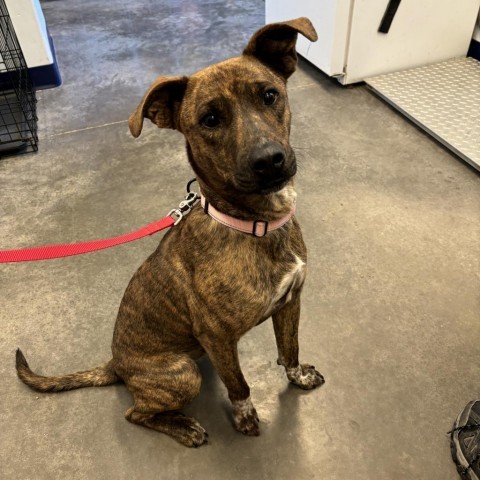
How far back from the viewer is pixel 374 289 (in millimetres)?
2309

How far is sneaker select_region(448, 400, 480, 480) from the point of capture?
1.61m

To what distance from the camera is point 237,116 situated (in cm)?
132

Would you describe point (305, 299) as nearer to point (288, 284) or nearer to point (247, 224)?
point (288, 284)

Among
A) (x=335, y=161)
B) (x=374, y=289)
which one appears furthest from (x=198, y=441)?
(x=335, y=161)

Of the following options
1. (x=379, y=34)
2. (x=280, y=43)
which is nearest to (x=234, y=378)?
(x=280, y=43)

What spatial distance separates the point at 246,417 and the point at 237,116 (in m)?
1.12

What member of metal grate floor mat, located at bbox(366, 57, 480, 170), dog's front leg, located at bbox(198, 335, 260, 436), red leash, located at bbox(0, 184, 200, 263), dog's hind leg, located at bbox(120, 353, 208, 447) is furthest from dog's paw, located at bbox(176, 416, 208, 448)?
metal grate floor mat, located at bbox(366, 57, 480, 170)

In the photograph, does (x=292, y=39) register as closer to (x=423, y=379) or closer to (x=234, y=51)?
(x=423, y=379)

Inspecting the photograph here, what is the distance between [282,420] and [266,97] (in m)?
1.23

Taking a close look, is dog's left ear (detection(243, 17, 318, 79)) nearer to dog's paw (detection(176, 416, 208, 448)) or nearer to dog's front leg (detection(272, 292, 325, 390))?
dog's front leg (detection(272, 292, 325, 390))

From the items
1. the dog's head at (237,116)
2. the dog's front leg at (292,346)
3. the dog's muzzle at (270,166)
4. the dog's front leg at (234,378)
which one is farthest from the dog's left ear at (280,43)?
the dog's front leg at (234,378)

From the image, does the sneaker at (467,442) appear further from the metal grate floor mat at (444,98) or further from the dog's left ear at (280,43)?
the metal grate floor mat at (444,98)

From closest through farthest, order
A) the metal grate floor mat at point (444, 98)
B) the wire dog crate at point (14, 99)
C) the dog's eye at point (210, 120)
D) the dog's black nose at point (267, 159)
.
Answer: the dog's black nose at point (267, 159) < the dog's eye at point (210, 120) < the metal grate floor mat at point (444, 98) < the wire dog crate at point (14, 99)

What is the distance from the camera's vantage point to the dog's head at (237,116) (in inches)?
50.1
